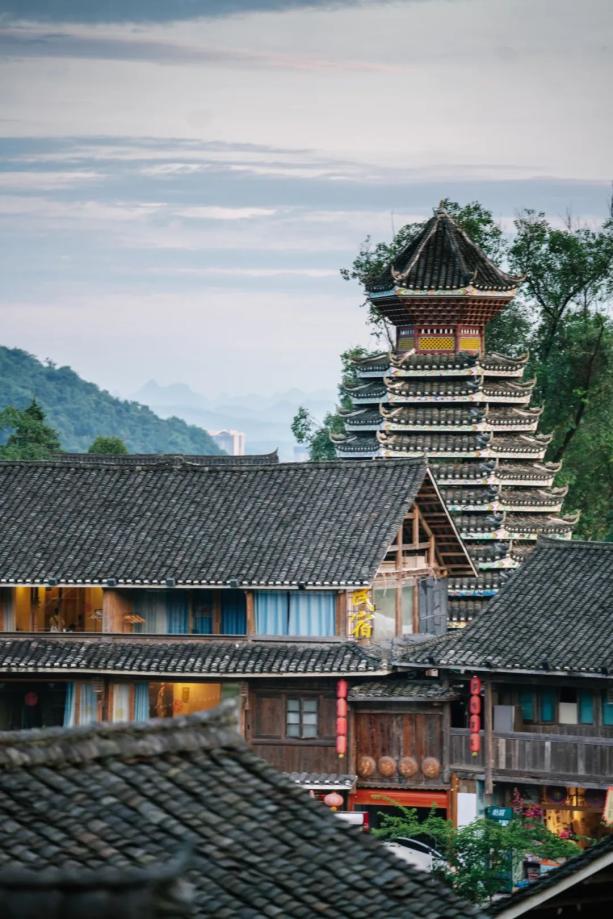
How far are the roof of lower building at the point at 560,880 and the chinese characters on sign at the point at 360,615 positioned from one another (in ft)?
100

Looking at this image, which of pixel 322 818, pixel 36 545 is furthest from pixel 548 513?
pixel 322 818

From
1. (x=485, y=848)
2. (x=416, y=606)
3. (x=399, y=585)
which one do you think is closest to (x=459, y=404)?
(x=416, y=606)

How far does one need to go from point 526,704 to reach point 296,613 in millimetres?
6084

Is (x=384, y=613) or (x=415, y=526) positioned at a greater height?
(x=415, y=526)

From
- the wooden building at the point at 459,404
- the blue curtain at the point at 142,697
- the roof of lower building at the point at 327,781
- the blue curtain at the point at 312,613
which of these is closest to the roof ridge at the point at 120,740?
Result: the roof of lower building at the point at 327,781

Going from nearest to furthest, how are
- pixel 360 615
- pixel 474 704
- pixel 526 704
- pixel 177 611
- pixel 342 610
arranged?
pixel 474 704 < pixel 526 704 < pixel 342 610 < pixel 360 615 < pixel 177 611

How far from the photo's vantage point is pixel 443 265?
61.6 metres

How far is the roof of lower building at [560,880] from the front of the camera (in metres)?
17.4

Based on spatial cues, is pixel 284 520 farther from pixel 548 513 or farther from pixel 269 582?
pixel 548 513

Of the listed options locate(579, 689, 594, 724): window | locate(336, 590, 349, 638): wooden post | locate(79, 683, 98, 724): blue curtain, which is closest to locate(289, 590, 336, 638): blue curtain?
locate(336, 590, 349, 638): wooden post

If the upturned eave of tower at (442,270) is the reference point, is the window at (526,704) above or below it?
below

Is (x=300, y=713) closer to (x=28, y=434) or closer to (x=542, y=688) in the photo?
(x=542, y=688)

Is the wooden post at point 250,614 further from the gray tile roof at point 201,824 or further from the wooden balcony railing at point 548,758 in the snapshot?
the gray tile roof at point 201,824

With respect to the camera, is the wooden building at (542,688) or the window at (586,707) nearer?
the wooden building at (542,688)
